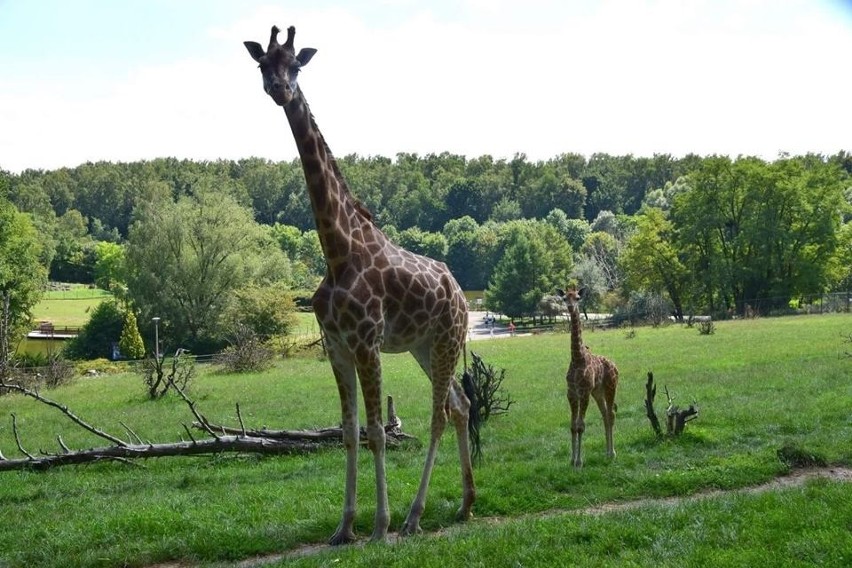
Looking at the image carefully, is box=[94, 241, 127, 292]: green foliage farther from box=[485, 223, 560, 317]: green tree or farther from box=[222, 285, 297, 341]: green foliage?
box=[485, 223, 560, 317]: green tree

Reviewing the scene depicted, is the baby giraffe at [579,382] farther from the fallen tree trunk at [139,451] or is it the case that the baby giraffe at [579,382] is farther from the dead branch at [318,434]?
the fallen tree trunk at [139,451]

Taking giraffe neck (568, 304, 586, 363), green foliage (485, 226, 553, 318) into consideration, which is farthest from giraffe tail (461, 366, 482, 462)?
green foliage (485, 226, 553, 318)

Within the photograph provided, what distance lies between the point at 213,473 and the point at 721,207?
54.6 m

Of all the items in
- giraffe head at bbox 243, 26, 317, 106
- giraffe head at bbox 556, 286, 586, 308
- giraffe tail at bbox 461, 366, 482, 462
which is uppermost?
giraffe head at bbox 243, 26, 317, 106

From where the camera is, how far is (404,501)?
10.1 metres

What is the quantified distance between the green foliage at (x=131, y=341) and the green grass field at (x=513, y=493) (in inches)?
1206

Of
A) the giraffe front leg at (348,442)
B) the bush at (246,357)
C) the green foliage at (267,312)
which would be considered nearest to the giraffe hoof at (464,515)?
the giraffe front leg at (348,442)

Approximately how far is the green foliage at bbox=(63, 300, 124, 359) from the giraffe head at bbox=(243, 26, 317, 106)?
2111 inches

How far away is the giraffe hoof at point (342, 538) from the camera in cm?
833

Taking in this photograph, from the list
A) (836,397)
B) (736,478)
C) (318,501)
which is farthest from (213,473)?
(836,397)

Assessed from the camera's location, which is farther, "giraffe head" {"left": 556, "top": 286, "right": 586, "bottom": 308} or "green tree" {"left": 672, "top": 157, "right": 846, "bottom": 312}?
"green tree" {"left": 672, "top": 157, "right": 846, "bottom": 312}

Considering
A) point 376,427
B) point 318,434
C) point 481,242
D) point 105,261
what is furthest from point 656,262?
point 105,261

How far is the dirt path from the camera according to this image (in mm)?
8281

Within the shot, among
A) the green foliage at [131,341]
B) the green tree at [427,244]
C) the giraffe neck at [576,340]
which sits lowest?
the green foliage at [131,341]
